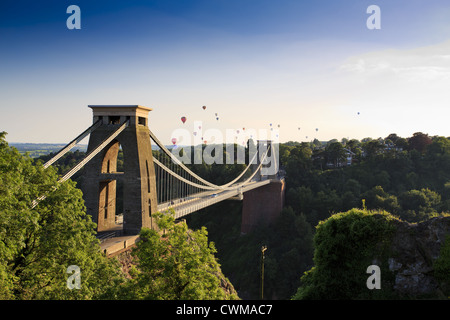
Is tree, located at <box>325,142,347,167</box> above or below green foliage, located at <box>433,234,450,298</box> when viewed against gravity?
above

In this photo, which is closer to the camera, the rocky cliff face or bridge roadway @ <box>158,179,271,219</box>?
the rocky cliff face

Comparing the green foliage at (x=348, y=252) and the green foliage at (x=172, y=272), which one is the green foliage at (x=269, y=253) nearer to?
the green foliage at (x=348, y=252)

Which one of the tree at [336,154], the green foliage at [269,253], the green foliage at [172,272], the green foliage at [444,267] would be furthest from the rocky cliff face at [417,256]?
the tree at [336,154]

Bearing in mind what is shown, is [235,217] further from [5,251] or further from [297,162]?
[5,251]
